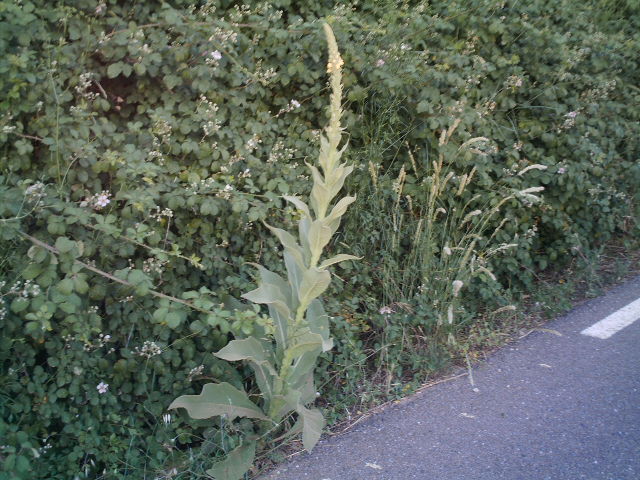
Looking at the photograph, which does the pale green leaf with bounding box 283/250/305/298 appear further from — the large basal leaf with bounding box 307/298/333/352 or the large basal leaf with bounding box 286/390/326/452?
the large basal leaf with bounding box 286/390/326/452

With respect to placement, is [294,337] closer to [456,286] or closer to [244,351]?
[244,351]

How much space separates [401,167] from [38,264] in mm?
2693

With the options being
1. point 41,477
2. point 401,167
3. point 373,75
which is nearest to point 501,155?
point 401,167

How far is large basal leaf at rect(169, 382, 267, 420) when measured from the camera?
3.49m

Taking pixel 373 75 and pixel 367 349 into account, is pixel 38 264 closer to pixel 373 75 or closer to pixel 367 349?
pixel 367 349

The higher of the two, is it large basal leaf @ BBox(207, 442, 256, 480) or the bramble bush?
the bramble bush

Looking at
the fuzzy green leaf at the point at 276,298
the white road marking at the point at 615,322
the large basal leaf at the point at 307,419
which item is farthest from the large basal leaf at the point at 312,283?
the white road marking at the point at 615,322

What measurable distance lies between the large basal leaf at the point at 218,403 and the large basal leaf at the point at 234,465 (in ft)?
0.58

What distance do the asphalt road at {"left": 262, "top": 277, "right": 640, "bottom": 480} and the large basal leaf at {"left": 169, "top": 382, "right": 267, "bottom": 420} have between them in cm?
37

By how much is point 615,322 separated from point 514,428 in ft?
5.86

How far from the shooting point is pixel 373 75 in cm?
478

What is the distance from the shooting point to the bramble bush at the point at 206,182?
357 cm

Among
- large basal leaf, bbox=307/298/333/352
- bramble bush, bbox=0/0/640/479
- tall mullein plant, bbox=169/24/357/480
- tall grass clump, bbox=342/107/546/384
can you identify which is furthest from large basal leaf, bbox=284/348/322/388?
tall grass clump, bbox=342/107/546/384

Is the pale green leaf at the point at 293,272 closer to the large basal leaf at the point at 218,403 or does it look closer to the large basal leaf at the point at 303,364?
the large basal leaf at the point at 303,364
